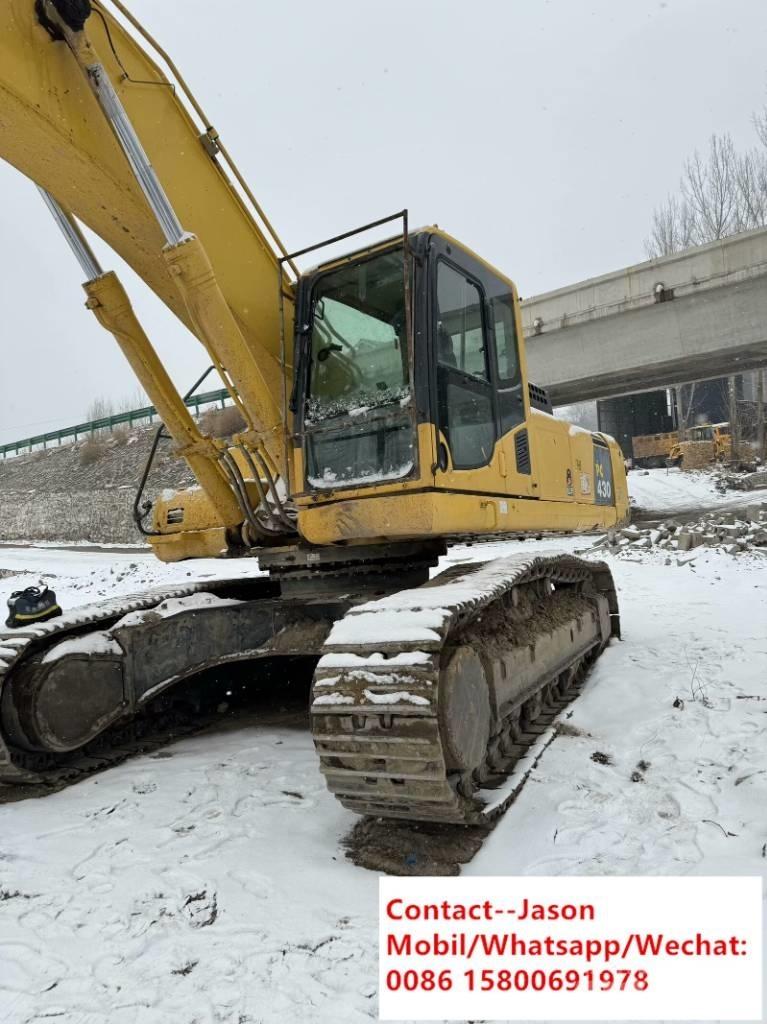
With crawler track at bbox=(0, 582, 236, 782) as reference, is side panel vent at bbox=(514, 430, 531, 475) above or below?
above

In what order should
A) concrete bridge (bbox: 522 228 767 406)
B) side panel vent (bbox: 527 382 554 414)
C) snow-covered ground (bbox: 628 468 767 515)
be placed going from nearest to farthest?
side panel vent (bbox: 527 382 554 414), concrete bridge (bbox: 522 228 767 406), snow-covered ground (bbox: 628 468 767 515)

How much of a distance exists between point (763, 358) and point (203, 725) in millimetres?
16709

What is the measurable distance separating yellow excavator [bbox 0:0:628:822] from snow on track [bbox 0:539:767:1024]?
34cm

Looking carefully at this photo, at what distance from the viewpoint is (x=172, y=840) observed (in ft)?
10.4

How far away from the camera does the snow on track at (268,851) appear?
2178 millimetres

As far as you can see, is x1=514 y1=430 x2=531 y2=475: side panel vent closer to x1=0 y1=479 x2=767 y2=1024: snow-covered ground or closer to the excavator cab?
the excavator cab

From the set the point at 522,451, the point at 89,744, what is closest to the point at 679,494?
the point at 522,451

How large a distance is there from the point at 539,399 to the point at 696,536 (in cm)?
849

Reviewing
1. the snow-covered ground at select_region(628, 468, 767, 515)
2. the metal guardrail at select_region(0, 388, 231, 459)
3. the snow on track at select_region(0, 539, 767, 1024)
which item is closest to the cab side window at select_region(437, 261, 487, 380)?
the snow on track at select_region(0, 539, 767, 1024)

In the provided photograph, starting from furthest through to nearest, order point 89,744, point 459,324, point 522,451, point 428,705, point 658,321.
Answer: point 658,321 < point 522,451 < point 89,744 < point 459,324 < point 428,705

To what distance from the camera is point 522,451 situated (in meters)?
4.62

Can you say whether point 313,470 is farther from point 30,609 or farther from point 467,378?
point 30,609

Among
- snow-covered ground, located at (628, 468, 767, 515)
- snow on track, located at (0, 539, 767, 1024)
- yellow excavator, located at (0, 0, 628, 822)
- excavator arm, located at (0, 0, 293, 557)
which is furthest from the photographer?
snow-covered ground, located at (628, 468, 767, 515)

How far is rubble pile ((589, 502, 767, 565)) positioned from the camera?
12109 mm
